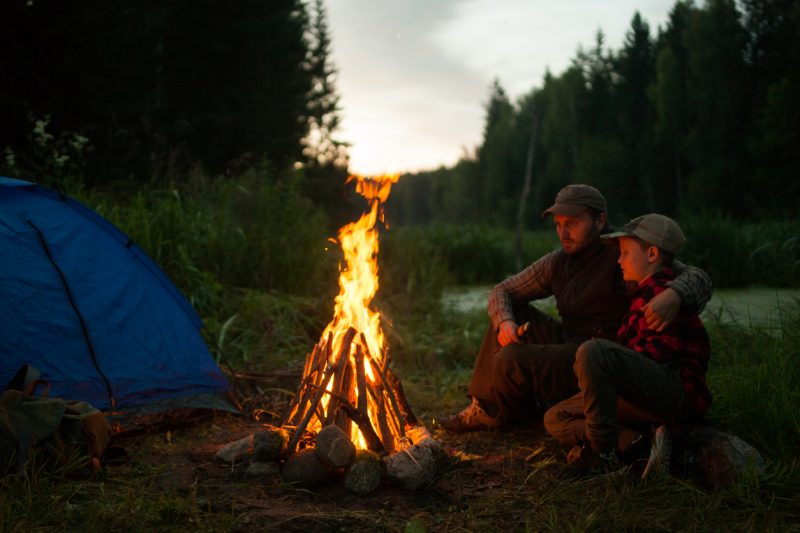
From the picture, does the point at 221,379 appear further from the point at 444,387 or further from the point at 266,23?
the point at 266,23

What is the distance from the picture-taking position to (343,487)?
9.45 feet

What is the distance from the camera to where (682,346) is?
2.85 metres

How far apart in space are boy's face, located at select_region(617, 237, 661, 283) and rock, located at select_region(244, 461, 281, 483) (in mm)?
1813

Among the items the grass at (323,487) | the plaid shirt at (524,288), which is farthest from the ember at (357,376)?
the plaid shirt at (524,288)

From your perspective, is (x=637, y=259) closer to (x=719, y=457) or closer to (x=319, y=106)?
(x=719, y=457)

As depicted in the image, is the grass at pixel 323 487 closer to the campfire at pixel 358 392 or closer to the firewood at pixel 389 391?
the campfire at pixel 358 392

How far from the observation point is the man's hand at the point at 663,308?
107 inches

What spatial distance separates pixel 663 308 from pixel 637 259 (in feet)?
1.07

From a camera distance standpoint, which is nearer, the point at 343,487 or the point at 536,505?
the point at 536,505

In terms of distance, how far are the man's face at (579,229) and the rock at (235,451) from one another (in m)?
1.85

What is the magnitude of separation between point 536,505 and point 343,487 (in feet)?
2.66

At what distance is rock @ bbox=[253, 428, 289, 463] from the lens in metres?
3.09

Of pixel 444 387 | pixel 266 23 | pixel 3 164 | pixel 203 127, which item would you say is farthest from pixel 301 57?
pixel 444 387

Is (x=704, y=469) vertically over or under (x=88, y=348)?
under
